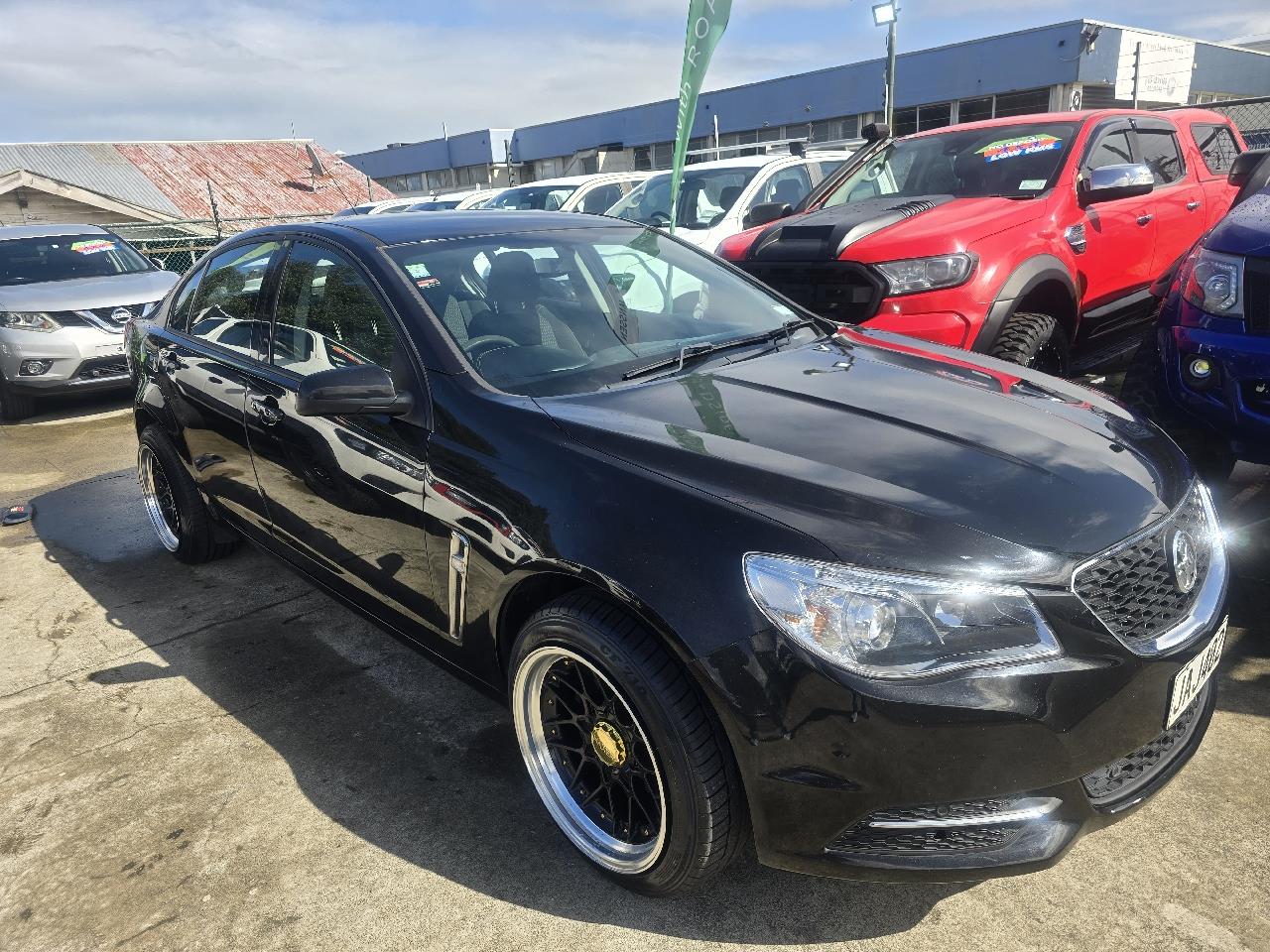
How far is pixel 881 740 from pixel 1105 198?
4.57m

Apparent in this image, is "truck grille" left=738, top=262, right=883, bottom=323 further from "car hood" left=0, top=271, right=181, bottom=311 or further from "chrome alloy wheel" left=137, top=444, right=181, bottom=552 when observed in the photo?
"car hood" left=0, top=271, right=181, bottom=311

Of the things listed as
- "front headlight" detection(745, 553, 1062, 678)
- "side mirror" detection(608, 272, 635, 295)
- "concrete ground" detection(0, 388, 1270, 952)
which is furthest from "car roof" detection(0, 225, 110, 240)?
"front headlight" detection(745, 553, 1062, 678)

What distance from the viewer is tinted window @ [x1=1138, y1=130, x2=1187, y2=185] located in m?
6.08

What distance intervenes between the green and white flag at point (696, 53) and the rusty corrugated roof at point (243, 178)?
24114mm

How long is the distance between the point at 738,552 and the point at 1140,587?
2.95 feet

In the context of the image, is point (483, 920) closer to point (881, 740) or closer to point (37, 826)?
point (881, 740)

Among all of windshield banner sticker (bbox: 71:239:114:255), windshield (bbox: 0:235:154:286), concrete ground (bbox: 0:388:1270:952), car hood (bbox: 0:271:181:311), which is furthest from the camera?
windshield banner sticker (bbox: 71:239:114:255)

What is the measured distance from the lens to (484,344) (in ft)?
9.08

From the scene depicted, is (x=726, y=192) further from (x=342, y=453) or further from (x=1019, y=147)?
(x=342, y=453)

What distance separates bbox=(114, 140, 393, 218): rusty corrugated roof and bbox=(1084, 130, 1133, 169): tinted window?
25.9 metres

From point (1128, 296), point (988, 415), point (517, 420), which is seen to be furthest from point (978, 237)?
point (517, 420)

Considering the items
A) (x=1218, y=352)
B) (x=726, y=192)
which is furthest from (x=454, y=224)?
(x=726, y=192)

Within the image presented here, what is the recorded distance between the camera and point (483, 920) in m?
2.26

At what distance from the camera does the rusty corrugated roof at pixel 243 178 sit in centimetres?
2814
